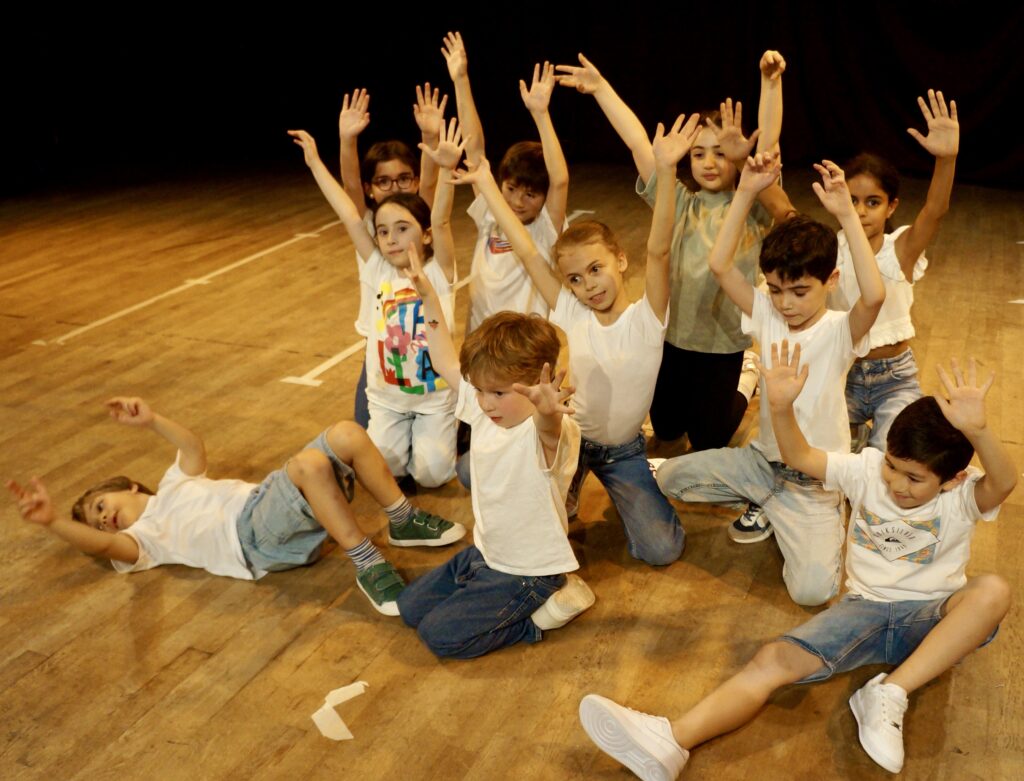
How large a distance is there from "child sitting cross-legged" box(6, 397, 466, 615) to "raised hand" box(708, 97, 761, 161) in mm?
1452

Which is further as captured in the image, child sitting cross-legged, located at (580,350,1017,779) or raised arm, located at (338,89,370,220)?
raised arm, located at (338,89,370,220)

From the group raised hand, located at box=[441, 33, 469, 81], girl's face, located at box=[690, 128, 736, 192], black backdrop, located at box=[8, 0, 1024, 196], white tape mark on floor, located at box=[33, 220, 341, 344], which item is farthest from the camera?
black backdrop, located at box=[8, 0, 1024, 196]

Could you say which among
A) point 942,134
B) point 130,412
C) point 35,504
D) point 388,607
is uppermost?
point 942,134

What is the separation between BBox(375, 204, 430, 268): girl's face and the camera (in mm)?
3266

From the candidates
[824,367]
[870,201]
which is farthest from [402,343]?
[870,201]

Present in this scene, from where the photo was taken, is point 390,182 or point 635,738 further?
point 390,182

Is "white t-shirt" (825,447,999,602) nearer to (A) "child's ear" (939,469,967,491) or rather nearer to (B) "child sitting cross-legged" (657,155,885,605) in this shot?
(A) "child's ear" (939,469,967,491)

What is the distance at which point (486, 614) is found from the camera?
2494mm

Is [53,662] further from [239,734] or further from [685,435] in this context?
[685,435]

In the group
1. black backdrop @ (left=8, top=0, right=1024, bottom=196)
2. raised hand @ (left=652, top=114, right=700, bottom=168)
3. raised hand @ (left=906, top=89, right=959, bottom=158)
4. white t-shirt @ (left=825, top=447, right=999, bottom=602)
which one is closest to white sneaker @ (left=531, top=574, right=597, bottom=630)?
white t-shirt @ (left=825, top=447, right=999, bottom=602)

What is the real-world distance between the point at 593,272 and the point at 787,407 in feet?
2.73

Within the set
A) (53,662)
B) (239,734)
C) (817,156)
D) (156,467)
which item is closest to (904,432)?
(239,734)

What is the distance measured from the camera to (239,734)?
7.44ft

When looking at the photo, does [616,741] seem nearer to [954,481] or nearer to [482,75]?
[954,481]
